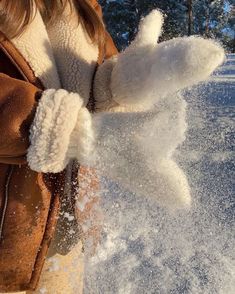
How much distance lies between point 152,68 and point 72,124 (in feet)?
0.82

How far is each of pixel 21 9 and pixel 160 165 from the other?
0.54 metres

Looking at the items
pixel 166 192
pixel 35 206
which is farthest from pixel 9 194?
pixel 166 192

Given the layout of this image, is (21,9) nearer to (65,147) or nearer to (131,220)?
(65,147)

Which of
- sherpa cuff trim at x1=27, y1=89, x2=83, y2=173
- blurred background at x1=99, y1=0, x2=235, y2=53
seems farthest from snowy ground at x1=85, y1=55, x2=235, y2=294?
blurred background at x1=99, y1=0, x2=235, y2=53

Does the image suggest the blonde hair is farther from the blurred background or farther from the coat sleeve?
the blurred background

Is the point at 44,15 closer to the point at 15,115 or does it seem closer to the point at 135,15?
the point at 15,115

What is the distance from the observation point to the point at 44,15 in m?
1.37

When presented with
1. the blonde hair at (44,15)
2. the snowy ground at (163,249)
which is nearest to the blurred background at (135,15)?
the snowy ground at (163,249)

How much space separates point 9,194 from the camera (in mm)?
1229

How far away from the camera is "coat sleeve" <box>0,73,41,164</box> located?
1.03m

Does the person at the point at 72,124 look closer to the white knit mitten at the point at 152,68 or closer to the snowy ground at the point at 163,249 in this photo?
the white knit mitten at the point at 152,68

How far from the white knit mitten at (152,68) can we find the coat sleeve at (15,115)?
0.92 feet

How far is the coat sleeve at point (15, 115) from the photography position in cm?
103

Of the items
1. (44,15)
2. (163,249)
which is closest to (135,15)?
(163,249)
